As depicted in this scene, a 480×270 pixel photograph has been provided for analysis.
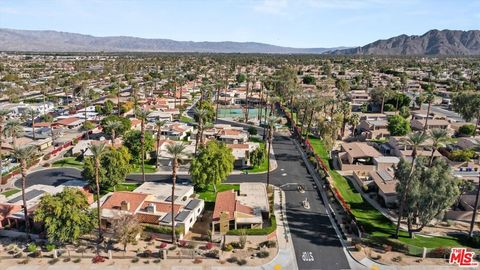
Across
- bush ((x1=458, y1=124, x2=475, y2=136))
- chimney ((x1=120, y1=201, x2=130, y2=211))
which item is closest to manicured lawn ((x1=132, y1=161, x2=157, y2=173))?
chimney ((x1=120, y1=201, x2=130, y2=211))

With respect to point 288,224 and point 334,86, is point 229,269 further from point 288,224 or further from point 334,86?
point 334,86

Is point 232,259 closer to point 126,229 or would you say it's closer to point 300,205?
point 126,229

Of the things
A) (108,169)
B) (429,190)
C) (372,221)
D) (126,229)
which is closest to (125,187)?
(108,169)

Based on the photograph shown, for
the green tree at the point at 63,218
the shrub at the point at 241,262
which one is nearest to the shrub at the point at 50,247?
the green tree at the point at 63,218

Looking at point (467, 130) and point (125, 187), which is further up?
point (467, 130)

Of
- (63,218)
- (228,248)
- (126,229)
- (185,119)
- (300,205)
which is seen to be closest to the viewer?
(126,229)

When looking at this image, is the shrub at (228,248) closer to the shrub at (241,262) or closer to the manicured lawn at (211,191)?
the shrub at (241,262)
